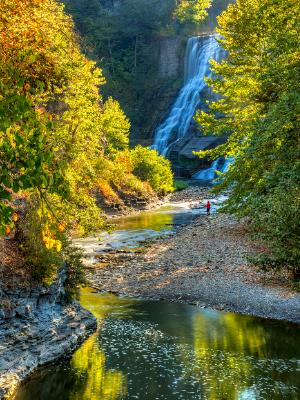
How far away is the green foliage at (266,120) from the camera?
1577 cm

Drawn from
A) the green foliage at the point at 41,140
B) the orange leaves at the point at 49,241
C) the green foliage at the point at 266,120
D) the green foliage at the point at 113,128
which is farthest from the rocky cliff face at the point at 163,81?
the orange leaves at the point at 49,241

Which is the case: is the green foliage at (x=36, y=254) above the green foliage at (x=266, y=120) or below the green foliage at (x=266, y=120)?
below

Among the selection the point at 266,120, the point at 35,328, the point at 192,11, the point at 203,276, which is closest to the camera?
the point at 35,328

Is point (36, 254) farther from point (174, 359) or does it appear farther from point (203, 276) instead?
point (203, 276)

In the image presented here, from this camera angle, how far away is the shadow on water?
1456 centimetres

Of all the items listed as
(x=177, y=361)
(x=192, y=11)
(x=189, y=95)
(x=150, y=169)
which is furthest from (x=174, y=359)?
(x=192, y=11)

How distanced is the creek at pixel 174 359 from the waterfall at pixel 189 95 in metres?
63.5

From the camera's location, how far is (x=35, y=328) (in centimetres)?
1767

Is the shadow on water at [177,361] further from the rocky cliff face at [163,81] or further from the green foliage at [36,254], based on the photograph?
the rocky cliff face at [163,81]

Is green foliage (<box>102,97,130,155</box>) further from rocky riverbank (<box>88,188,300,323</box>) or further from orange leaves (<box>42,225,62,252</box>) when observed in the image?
orange leaves (<box>42,225,62,252</box>)

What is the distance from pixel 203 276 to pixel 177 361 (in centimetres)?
1039

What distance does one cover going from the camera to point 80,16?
103562 millimetres

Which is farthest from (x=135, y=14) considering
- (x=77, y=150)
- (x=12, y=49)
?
(x=12, y=49)

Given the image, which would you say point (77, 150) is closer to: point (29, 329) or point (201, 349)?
point (29, 329)
